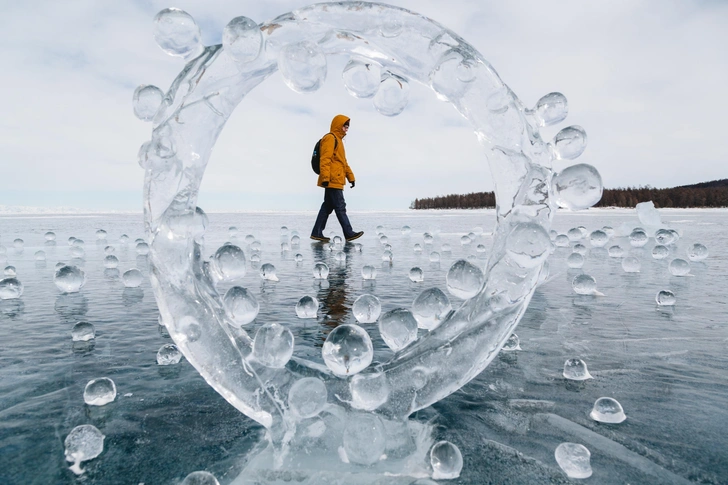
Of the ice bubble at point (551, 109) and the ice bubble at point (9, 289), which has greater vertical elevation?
the ice bubble at point (551, 109)

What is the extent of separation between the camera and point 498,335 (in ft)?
5.08

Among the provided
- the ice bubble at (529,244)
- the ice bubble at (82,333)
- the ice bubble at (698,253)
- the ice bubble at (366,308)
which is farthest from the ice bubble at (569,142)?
the ice bubble at (698,253)

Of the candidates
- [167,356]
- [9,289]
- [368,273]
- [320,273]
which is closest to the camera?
[167,356]

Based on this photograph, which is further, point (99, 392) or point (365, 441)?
point (99, 392)

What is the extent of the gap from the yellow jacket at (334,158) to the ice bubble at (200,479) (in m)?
7.59

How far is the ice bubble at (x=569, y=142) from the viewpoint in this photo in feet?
4.92

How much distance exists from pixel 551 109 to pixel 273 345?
1.25 metres

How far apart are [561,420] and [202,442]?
3.81 ft

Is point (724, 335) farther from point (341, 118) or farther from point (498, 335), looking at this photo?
point (341, 118)

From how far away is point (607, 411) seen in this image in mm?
1506

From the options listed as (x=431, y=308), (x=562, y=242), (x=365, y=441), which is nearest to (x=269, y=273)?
(x=431, y=308)

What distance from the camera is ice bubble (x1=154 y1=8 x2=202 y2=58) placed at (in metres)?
1.41

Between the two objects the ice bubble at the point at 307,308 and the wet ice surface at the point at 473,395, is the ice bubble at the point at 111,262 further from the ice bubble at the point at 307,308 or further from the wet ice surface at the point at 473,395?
the ice bubble at the point at 307,308

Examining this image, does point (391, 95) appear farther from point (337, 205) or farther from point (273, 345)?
point (337, 205)
